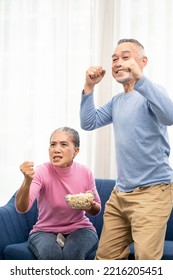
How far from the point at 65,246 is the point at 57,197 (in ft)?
0.86

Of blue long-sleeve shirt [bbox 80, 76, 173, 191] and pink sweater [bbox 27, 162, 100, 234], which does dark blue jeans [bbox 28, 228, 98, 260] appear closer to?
pink sweater [bbox 27, 162, 100, 234]

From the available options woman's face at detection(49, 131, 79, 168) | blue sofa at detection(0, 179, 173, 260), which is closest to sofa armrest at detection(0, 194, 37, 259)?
blue sofa at detection(0, 179, 173, 260)

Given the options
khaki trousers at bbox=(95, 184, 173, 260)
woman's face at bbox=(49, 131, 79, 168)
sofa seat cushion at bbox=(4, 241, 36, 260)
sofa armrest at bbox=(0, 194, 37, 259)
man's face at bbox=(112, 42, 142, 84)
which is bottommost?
sofa seat cushion at bbox=(4, 241, 36, 260)

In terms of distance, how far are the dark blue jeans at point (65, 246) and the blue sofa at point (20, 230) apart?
0.21 ft

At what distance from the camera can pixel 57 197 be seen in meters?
2.15

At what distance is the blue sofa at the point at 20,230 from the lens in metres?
2.18

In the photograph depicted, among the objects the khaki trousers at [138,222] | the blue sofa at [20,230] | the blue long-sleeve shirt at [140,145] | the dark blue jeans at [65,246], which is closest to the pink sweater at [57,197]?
the dark blue jeans at [65,246]

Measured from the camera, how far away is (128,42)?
1.82 m

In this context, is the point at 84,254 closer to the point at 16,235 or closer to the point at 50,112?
the point at 16,235

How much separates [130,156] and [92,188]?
1.85 feet

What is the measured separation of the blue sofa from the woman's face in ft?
1.66

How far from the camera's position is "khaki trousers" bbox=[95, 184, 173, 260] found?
5.43 feet

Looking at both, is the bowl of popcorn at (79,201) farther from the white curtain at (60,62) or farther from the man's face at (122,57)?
the white curtain at (60,62)

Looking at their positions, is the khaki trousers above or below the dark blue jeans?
above
